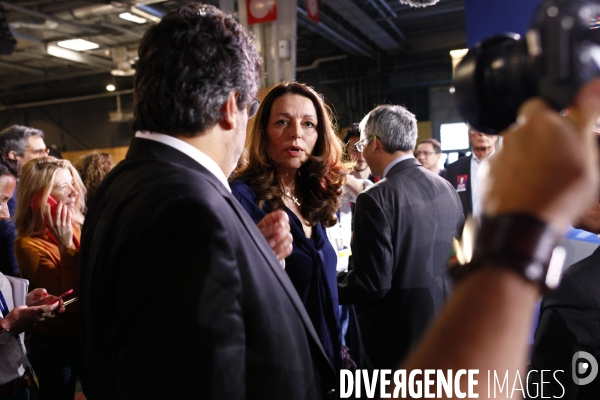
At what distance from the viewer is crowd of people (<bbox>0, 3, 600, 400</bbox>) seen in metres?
0.43

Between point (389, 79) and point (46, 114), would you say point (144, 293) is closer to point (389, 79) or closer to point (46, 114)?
point (389, 79)

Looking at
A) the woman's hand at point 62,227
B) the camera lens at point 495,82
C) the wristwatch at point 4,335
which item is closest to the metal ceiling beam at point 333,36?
the woman's hand at point 62,227

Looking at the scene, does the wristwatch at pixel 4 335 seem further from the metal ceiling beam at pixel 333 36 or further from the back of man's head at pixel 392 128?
the metal ceiling beam at pixel 333 36

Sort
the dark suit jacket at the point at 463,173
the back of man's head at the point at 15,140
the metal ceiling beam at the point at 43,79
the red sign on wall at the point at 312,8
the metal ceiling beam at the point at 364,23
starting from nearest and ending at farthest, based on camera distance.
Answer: the back of man's head at the point at 15,140, the dark suit jacket at the point at 463,173, the red sign on wall at the point at 312,8, the metal ceiling beam at the point at 364,23, the metal ceiling beam at the point at 43,79

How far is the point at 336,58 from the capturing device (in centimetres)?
1130

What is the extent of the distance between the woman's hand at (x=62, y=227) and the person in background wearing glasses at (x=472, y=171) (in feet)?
8.62

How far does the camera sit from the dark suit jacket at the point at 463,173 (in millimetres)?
3740

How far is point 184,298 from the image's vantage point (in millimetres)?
694

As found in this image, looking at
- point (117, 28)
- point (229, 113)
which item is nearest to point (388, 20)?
point (117, 28)

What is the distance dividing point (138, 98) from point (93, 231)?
0.28m

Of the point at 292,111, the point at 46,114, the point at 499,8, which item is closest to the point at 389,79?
the point at 499,8

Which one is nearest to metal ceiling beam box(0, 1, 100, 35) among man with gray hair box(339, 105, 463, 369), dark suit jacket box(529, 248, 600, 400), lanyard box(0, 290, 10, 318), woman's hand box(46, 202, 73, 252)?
woman's hand box(46, 202, 73, 252)

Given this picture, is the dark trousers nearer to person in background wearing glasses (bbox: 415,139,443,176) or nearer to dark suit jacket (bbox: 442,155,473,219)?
dark suit jacket (bbox: 442,155,473,219)

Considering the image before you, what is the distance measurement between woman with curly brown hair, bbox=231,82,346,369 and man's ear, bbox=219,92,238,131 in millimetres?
819
